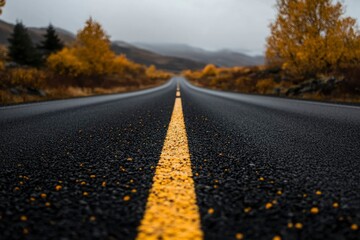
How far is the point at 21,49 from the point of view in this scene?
34438 millimetres

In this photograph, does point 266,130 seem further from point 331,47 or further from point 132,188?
point 331,47

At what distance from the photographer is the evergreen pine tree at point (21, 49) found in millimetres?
34406

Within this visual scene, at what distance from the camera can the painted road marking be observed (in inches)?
31.8

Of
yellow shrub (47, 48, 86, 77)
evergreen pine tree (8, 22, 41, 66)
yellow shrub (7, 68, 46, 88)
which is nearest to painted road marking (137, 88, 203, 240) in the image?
yellow shrub (7, 68, 46, 88)

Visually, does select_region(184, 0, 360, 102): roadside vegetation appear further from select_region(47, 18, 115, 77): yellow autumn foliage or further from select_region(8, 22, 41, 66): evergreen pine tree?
select_region(8, 22, 41, 66): evergreen pine tree

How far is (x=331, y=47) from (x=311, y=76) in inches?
118

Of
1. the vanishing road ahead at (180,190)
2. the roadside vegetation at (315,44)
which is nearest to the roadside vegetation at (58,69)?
the vanishing road ahead at (180,190)

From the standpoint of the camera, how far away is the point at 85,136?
8.66 ft

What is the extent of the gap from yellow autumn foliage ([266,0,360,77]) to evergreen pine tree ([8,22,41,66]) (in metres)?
32.7

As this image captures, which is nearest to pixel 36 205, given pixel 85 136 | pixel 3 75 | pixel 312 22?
pixel 85 136

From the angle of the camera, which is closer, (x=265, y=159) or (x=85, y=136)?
(x=265, y=159)

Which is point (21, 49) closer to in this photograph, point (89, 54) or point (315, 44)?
point (89, 54)

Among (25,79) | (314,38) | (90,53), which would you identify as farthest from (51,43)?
(314,38)

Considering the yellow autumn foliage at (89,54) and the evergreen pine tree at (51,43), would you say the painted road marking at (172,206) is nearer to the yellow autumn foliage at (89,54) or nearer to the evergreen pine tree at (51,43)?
the yellow autumn foliage at (89,54)
